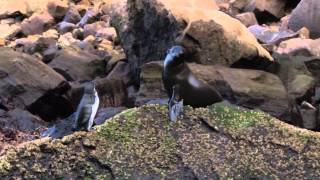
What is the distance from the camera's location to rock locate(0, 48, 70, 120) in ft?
32.6

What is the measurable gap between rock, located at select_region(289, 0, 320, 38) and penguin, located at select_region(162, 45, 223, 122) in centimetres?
1020

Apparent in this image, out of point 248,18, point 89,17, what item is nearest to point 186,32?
point 248,18

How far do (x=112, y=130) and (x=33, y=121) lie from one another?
188 inches

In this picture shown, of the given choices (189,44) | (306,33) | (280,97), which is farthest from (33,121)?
(306,33)

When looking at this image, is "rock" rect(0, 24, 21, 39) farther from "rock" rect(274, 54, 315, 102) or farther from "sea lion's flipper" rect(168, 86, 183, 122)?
"sea lion's flipper" rect(168, 86, 183, 122)

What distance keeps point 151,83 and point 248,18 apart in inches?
304

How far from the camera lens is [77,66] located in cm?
1241

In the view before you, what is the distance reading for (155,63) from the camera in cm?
910

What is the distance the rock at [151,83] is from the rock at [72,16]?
411 inches

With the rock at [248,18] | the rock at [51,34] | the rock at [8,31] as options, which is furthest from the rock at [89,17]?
the rock at [248,18]

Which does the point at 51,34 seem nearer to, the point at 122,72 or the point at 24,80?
the point at 122,72

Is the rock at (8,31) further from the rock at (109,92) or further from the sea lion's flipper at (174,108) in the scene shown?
the sea lion's flipper at (174,108)

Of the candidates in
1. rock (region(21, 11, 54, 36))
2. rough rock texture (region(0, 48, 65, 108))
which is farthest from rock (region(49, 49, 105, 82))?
rock (region(21, 11, 54, 36))

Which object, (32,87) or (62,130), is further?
(32,87)
